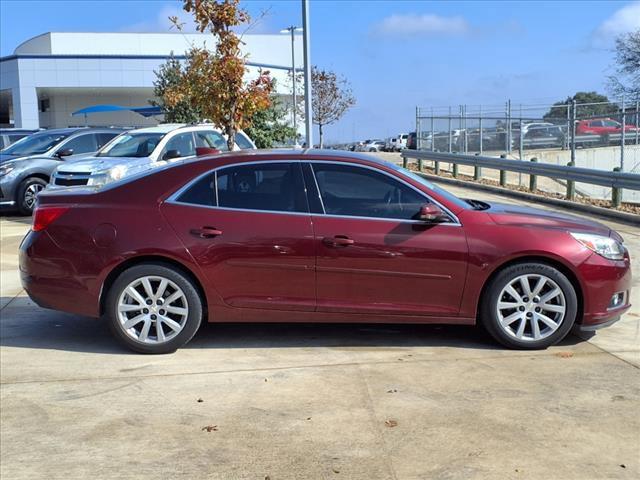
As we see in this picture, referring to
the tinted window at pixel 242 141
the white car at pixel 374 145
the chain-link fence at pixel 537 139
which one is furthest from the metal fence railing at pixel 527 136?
the white car at pixel 374 145

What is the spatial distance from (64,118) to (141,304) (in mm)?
47528

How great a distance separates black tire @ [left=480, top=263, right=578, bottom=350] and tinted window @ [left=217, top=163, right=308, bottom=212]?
1.65 metres

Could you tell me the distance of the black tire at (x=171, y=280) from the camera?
5.47 metres

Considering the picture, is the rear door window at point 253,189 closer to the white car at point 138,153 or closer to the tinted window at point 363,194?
the tinted window at point 363,194

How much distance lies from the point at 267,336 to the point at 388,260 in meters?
1.41

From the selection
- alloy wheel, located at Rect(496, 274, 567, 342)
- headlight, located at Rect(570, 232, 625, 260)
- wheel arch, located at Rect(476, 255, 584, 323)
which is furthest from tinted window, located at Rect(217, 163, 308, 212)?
headlight, located at Rect(570, 232, 625, 260)

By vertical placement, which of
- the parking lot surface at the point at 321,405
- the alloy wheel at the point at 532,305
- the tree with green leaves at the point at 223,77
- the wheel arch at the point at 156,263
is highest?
the tree with green leaves at the point at 223,77

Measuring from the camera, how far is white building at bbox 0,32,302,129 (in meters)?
44.1

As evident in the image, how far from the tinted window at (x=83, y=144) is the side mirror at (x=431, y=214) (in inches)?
476

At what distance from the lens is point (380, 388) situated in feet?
15.7

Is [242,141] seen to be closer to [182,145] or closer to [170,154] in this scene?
[182,145]

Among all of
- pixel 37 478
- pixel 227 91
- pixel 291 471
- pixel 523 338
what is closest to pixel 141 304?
pixel 37 478

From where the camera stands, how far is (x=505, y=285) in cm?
543

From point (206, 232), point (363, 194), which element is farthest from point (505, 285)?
point (206, 232)
